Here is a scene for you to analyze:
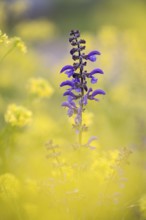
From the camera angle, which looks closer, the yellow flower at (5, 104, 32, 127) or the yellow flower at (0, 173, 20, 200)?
the yellow flower at (0, 173, 20, 200)

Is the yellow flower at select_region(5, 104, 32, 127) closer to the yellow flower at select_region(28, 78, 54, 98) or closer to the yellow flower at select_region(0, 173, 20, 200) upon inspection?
the yellow flower at select_region(0, 173, 20, 200)

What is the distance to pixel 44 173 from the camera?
4773 millimetres

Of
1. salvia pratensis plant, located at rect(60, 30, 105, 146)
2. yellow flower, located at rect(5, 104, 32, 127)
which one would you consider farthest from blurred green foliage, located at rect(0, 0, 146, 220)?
salvia pratensis plant, located at rect(60, 30, 105, 146)

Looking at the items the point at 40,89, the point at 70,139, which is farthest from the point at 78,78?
the point at 70,139

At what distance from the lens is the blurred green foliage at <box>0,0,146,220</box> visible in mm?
4188

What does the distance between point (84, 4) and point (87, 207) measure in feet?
51.1

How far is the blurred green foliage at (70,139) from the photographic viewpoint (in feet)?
13.7

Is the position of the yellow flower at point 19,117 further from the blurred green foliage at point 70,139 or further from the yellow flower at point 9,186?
the yellow flower at point 9,186

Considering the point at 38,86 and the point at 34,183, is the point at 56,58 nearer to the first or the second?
the point at 38,86

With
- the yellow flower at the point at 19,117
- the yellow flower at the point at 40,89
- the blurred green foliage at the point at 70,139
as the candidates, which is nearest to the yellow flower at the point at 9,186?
the blurred green foliage at the point at 70,139

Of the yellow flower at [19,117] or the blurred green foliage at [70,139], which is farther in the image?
the yellow flower at [19,117]

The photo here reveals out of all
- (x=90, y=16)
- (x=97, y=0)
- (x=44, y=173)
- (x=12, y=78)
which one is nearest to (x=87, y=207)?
(x=44, y=173)

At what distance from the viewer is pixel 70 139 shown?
5.81 meters

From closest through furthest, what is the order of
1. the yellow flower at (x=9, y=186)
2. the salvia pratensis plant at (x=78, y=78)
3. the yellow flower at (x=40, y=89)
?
the salvia pratensis plant at (x=78, y=78) → the yellow flower at (x=9, y=186) → the yellow flower at (x=40, y=89)
